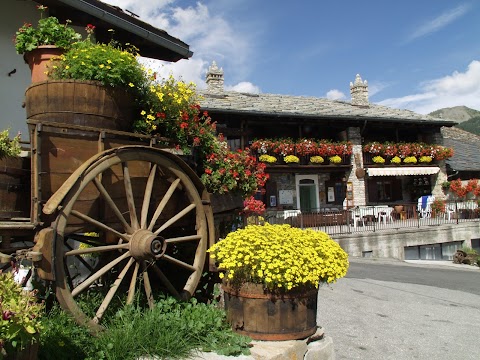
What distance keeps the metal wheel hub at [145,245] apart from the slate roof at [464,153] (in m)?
23.8

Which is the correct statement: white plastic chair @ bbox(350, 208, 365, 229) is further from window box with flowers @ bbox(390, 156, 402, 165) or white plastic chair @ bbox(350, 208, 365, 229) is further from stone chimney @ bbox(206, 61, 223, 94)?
stone chimney @ bbox(206, 61, 223, 94)

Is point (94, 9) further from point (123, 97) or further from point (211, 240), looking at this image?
point (211, 240)

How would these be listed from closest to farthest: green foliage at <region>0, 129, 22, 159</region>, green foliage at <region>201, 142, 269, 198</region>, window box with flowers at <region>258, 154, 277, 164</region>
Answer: green foliage at <region>0, 129, 22, 159</region> → green foliage at <region>201, 142, 269, 198</region> → window box with flowers at <region>258, 154, 277, 164</region>

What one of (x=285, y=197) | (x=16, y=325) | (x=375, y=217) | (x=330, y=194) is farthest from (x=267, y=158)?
(x=16, y=325)

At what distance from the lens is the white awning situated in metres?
21.8

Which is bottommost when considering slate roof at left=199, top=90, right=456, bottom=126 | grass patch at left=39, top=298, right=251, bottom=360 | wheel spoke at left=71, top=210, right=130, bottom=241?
grass patch at left=39, top=298, right=251, bottom=360

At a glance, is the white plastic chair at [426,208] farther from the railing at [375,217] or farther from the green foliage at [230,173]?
the green foliage at [230,173]

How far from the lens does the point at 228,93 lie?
76.5ft

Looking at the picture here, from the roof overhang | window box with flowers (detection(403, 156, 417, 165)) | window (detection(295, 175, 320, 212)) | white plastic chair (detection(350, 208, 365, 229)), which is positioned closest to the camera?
the roof overhang

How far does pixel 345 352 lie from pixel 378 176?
20.1 metres

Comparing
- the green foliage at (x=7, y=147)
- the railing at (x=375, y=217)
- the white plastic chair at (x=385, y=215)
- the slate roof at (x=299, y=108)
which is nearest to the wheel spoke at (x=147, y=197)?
the green foliage at (x=7, y=147)

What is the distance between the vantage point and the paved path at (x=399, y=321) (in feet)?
16.3

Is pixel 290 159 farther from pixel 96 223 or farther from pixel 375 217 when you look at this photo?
pixel 96 223

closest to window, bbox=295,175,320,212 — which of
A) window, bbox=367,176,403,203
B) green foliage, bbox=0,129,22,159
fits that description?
window, bbox=367,176,403,203
